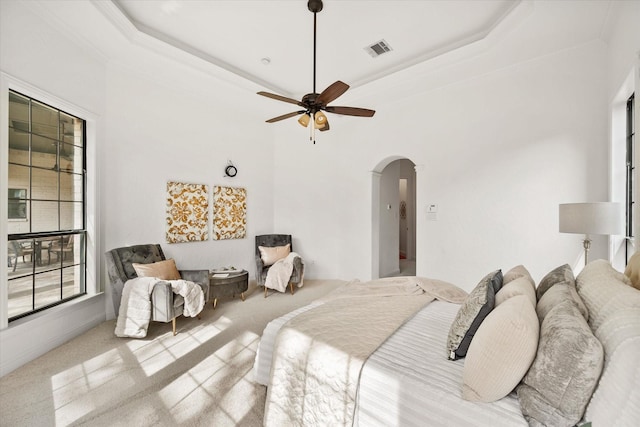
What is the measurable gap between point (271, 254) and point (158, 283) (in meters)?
2.07

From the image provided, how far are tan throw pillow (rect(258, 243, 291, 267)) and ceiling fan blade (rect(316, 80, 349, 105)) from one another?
9.37 ft

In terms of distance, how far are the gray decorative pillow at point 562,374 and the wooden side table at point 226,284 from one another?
3271 mm

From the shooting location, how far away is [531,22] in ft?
9.10

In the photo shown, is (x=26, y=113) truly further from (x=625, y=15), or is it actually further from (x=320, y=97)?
(x=625, y=15)

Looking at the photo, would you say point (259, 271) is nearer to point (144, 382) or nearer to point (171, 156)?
point (171, 156)

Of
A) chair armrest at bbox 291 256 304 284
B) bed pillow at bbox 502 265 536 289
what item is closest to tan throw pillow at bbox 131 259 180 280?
chair armrest at bbox 291 256 304 284

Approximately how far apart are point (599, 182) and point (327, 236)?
373 centimetres

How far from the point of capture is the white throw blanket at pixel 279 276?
438 centimetres

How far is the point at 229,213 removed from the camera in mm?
4867

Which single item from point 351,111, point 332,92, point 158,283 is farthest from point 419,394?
point 158,283

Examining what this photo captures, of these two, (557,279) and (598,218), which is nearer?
(557,279)

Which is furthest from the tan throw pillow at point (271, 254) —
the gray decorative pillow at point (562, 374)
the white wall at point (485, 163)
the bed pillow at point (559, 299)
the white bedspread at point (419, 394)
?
the gray decorative pillow at point (562, 374)

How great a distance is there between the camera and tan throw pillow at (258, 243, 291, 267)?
4.75 meters

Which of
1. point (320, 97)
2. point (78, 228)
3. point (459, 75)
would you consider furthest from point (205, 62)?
point (459, 75)
